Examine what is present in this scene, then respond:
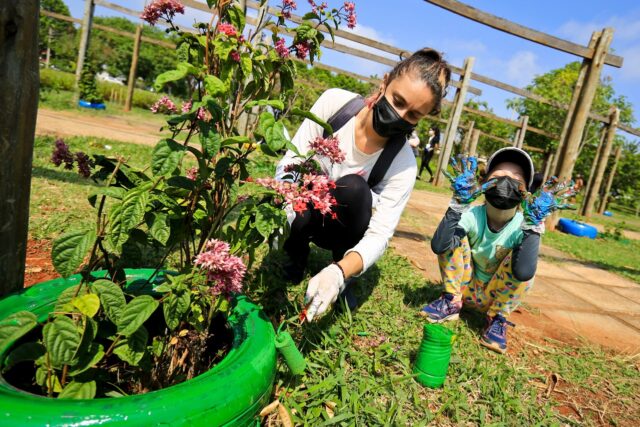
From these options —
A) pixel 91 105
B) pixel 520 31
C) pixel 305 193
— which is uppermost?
pixel 520 31

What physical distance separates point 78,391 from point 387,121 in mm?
1608

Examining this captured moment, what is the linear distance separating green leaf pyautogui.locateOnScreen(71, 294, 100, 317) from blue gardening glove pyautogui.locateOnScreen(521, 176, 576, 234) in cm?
182

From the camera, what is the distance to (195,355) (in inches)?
46.5

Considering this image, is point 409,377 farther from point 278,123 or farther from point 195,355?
point 278,123

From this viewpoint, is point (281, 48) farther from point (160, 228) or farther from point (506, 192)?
point (506, 192)

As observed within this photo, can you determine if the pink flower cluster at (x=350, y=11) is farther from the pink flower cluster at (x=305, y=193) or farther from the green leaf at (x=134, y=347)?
the green leaf at (x=134, y=347)

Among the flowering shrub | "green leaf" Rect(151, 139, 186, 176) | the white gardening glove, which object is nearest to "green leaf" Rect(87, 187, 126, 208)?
the flowering shrub

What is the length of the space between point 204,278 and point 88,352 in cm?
30

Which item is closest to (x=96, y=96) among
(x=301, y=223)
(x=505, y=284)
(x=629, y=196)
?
(x=301, y=223)

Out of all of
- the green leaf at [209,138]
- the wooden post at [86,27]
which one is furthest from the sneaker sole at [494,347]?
the wooden post at [86,27]

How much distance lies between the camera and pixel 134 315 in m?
0.94

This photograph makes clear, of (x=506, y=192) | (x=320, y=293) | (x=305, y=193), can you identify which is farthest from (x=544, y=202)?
(x=305, y=193)

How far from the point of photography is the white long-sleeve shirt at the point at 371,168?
2.02m

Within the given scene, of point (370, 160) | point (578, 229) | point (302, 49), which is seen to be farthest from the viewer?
point (578, 229)
